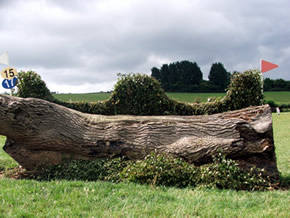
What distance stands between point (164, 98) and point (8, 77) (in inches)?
281

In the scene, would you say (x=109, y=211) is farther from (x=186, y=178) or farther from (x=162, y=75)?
(x=162, y=75)

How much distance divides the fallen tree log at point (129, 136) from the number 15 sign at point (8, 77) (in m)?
5.68

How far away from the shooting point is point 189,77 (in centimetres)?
5491

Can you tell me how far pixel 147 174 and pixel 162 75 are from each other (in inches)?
2023

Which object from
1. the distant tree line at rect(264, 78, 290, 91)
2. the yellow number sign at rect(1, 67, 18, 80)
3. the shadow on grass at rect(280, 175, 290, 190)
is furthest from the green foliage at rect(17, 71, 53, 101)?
the distant tree line at rect(264, 78, 290, 91)

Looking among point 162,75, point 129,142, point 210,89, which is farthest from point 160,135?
point 162,75

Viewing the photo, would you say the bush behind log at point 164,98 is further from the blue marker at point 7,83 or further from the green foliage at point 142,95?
the blue marker at point 7,83

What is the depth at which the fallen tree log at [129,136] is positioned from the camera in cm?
637

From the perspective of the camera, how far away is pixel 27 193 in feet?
15.7

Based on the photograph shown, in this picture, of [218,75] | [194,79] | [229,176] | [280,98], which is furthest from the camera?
[194,79]

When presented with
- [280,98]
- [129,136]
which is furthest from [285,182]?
[280,98]

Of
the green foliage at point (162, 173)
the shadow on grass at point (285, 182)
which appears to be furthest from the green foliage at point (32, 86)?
the shadow on grass at point (285, 182)

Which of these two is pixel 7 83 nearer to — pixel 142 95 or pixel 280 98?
pixel 142 95

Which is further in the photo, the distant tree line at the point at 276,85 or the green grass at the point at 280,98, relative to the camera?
the distant tree line at the point at 276,85
